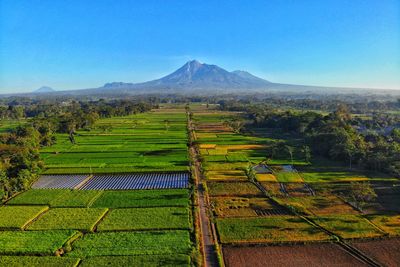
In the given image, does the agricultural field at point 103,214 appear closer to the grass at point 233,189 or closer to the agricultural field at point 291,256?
the grass at point 233,189

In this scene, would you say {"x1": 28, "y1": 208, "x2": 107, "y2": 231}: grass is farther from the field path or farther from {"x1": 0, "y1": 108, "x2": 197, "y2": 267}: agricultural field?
the field path

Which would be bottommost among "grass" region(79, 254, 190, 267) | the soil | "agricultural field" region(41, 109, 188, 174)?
the soil

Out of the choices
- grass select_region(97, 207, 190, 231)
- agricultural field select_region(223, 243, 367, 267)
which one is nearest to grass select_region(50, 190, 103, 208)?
grass select_region(97, 207, 190, 231)

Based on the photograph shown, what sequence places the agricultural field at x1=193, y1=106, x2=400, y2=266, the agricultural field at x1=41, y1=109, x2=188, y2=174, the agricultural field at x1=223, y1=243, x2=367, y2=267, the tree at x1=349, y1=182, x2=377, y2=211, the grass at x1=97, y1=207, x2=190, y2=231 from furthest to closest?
the agricultural field at x1=41, y1=109, x2=188, y2=174 → the tree at x1=349, y1=182, x2=377, y2=211 → the grass at x1=97, y1=207, x2=190, y2=231 → the agricultural field at x1=193, y1=106, x2=400, y2=266 → the agricultural field at x1=223, y1=243, x2=367, y2=267

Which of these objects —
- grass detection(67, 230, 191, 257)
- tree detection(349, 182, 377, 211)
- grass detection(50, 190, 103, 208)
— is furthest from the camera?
tree detection(349, 182, 377, 211)

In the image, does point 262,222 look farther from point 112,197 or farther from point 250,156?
point 250,156

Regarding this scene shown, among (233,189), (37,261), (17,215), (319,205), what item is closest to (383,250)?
(319,205)
